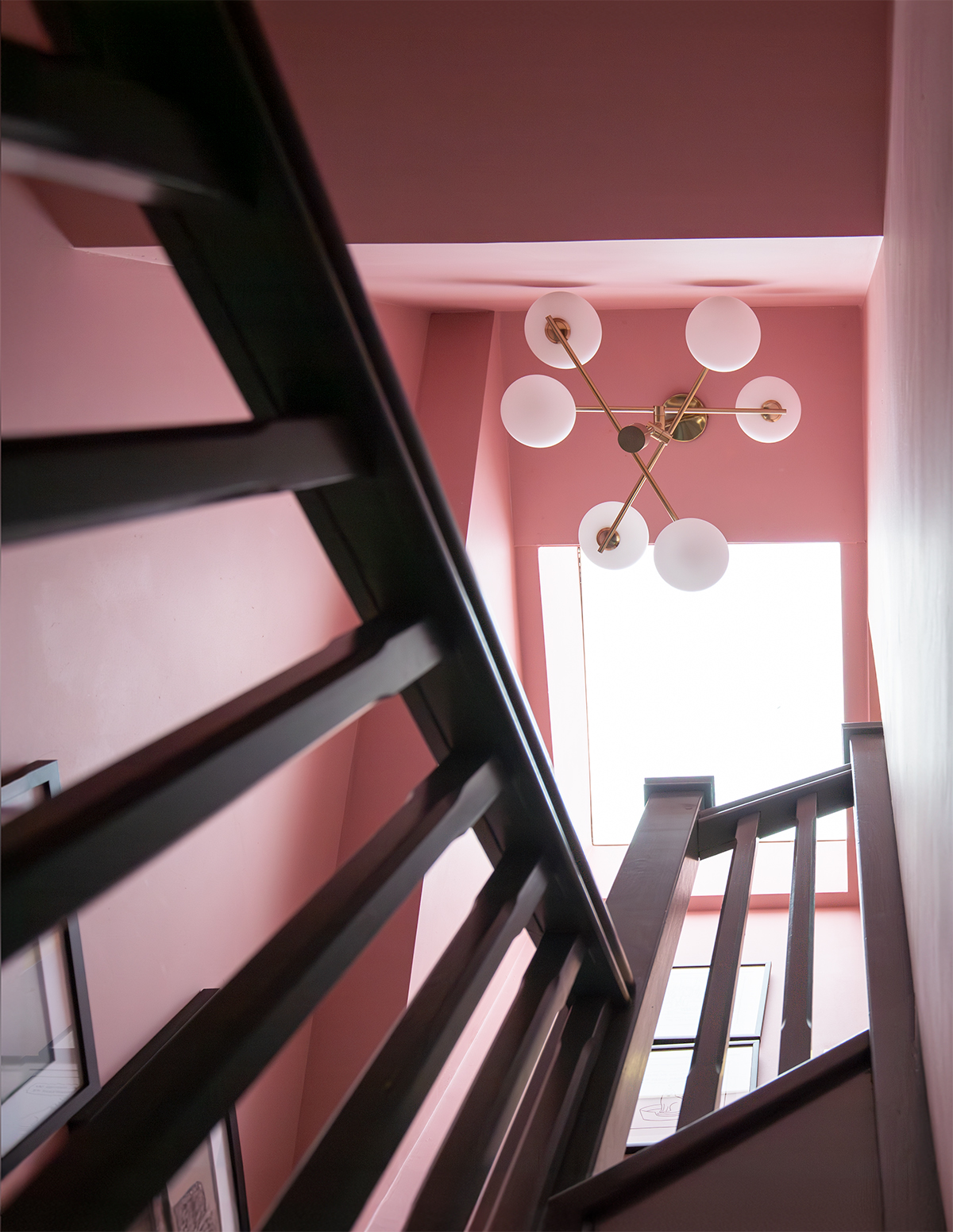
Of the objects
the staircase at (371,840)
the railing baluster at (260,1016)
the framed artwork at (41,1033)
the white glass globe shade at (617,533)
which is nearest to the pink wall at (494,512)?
the white glass globe shade at (617,533)

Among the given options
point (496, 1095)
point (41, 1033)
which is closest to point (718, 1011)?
point (496, 1095)

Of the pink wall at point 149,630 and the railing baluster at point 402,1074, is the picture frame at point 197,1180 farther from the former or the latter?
the railing baluster at point 402,1074

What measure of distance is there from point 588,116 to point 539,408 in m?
0.90

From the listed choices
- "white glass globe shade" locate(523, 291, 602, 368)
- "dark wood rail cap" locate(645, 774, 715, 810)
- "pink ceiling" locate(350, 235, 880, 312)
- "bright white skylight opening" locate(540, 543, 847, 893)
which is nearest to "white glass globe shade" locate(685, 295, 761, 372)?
"pink ceiling" locate(350, 235, 880, 312)

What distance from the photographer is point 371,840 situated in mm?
1022

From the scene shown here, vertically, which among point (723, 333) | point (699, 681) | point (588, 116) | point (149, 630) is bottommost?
point (699, 681)

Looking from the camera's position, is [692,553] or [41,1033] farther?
[692,553]

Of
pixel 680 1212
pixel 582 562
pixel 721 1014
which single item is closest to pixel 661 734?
pixel 582 562

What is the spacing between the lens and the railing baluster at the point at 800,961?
1670 millimetres

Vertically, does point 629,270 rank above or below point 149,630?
above

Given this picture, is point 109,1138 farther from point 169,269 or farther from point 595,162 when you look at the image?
point 169,269

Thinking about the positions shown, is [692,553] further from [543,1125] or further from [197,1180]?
[197,1180]

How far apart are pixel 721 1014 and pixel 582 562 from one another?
3.57 metres

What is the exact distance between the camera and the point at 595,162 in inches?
80.4
